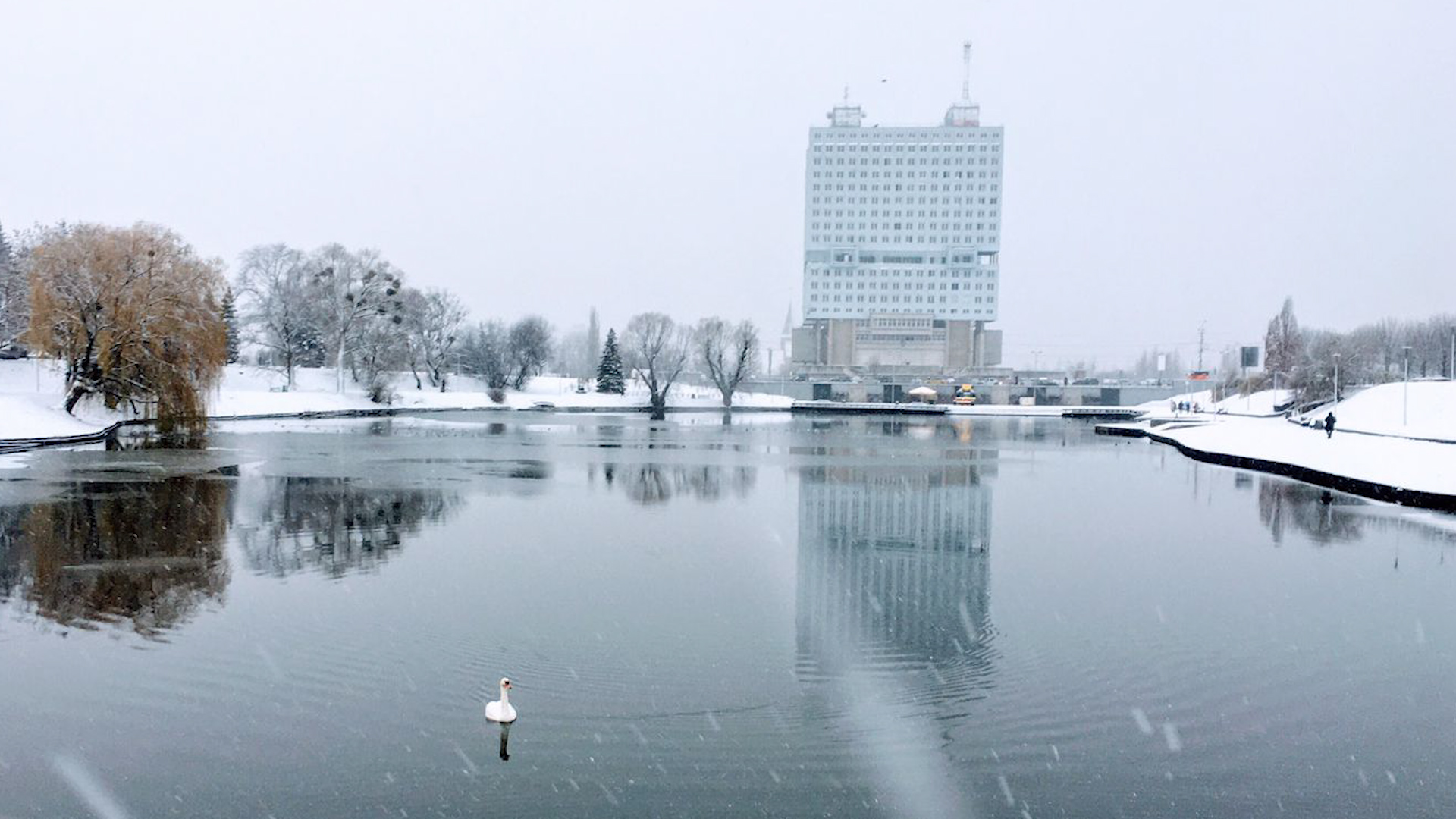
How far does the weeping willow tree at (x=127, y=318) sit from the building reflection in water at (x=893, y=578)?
26.6 m

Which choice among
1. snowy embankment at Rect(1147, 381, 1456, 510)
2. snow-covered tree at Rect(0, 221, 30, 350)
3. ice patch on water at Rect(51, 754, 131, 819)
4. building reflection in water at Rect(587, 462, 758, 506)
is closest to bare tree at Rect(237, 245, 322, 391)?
snow-covered tree at Rect(0, 221, 30, 350)

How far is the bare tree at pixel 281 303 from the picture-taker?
69562mm

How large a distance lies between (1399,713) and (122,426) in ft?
142

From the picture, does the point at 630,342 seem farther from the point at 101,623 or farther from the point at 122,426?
the point at 101,623

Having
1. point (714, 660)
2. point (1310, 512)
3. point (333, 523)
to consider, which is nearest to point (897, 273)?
point (1310, 512)

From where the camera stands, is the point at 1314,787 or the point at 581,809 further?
the point at 1314,787

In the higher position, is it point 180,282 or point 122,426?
point 180,282

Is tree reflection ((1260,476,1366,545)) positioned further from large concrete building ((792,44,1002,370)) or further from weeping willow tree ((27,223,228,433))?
large concrete building ((792,44,1002,370))

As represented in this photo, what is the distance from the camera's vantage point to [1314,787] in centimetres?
580

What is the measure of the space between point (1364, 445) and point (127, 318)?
4036cm

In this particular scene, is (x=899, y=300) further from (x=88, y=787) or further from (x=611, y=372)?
(x=88, y=787)

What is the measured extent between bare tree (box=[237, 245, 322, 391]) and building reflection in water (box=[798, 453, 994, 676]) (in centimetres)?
5666

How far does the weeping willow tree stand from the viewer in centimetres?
3594

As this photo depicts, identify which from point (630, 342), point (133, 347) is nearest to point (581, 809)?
point (133, 347)
